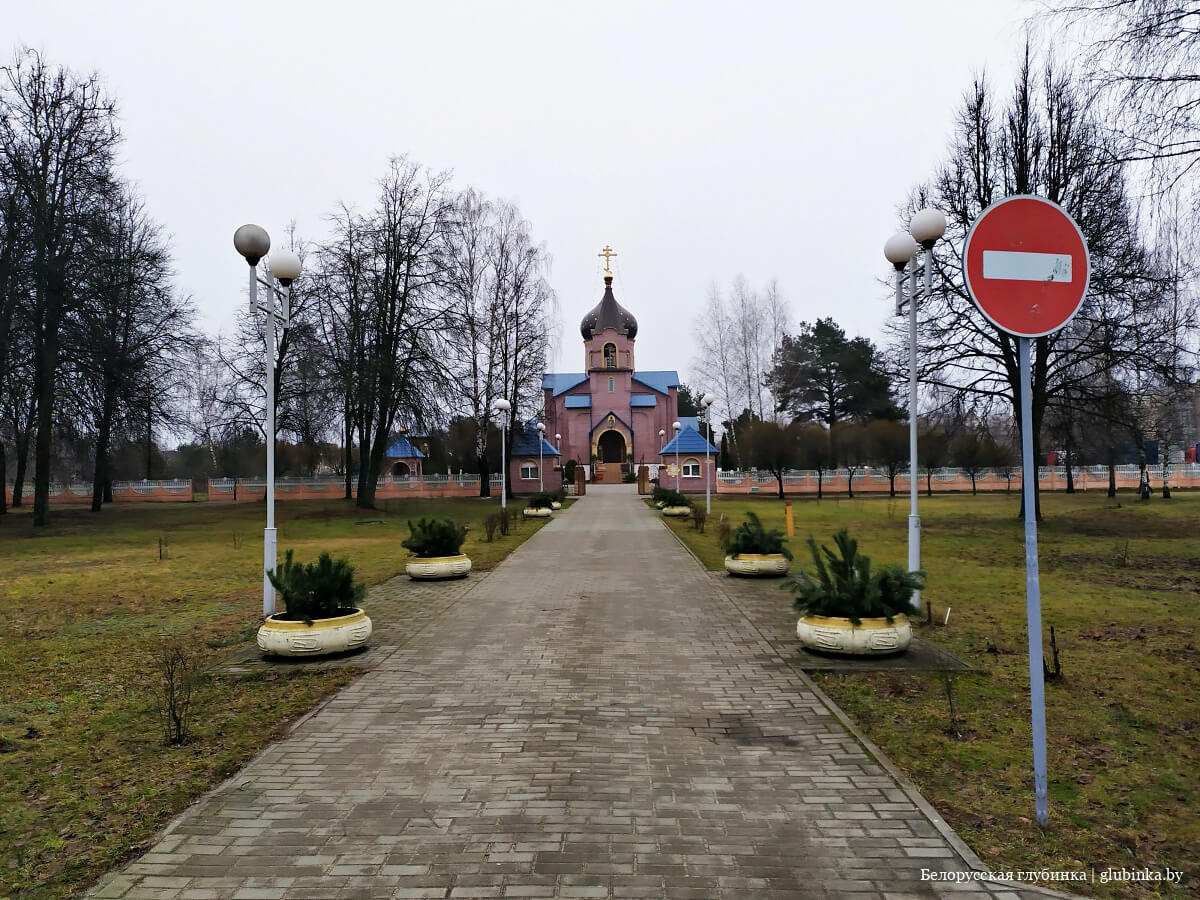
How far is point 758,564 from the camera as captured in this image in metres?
12.5

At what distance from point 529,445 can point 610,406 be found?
14.5m

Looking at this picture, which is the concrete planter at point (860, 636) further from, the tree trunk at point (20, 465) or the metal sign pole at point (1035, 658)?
the tree trunk at point (20, 465)

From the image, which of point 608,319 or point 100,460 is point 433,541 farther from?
point 608,319

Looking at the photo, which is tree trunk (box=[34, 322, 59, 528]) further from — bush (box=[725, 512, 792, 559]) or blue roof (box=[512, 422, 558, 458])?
blue roof (box=[512, 422, 558, 458])

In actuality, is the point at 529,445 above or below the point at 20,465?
above

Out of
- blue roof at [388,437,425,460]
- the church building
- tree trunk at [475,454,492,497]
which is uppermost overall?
the church building

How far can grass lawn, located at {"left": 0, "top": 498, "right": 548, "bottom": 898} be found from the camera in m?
3.76

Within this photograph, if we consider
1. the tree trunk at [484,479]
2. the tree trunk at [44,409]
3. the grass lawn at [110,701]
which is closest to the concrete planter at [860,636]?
the grass lawn at [110,701]

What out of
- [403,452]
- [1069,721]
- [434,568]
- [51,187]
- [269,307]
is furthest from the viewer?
[403,452]

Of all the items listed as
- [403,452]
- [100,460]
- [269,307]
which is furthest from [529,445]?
[269,307]

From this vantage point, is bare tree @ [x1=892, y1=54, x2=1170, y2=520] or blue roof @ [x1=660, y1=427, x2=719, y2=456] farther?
blue roof @ [x1=660, y1=427, x2=719, y2=456]

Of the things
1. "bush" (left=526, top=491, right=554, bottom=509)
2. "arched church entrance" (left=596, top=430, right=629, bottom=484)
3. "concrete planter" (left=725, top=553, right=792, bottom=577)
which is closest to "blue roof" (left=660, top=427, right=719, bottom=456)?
"arched church entrance" (left=596, top=430, right=629, bottom=484)

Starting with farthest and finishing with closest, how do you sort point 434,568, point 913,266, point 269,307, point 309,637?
point 434,568 → point 269,307 → point 913,266 → point 309,637

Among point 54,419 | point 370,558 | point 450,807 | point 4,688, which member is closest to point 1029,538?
point 450,807
